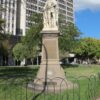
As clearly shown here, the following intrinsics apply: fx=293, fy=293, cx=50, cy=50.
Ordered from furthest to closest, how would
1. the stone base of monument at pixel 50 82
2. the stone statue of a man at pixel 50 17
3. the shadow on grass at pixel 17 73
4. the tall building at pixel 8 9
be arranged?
1. the shadow on grass at pixel 17 73
2. the stone statue of a man at pixel 50 17
3. the tall building at pixel 8 9
4. the stone base of monument at pixel 50 82

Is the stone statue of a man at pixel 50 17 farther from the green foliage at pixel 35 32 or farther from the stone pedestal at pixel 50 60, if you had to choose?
the green foliage at pixel 35 32

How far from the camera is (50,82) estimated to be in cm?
1462

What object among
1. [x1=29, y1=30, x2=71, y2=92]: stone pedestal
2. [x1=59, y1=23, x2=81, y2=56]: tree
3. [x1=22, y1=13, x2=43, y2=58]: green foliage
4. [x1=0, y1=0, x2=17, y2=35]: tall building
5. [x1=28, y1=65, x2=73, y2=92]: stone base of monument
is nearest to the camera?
[x1=28, y1=65, x2=73, y2=92]: stone base of monument

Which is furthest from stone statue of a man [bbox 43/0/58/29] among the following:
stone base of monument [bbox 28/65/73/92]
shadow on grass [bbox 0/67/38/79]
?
shadow on grass [bbox 0/67/38/79]

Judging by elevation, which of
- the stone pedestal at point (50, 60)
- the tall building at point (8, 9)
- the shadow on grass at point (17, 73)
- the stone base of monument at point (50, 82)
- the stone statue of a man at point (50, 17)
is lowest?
the shadow on grass at point (17, 73)

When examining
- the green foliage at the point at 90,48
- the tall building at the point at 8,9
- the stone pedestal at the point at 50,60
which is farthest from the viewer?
the green foliage at the point at 90,48

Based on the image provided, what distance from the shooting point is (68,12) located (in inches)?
6772

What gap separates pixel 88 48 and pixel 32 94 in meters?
92.7

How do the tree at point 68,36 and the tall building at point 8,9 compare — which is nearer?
the tall building at point 8,9

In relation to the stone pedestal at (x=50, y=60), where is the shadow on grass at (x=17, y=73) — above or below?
below

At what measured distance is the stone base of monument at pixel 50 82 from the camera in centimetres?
1408

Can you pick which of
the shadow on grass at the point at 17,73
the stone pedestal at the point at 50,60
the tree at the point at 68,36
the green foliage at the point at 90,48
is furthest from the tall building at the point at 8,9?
the green foliage at the point at 90,48

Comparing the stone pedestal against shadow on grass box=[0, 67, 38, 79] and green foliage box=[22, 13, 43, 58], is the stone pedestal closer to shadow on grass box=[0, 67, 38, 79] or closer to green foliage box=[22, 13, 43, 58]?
shadow on grass box=[0, 67, 38, 79]

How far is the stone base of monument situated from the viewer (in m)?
14.1
